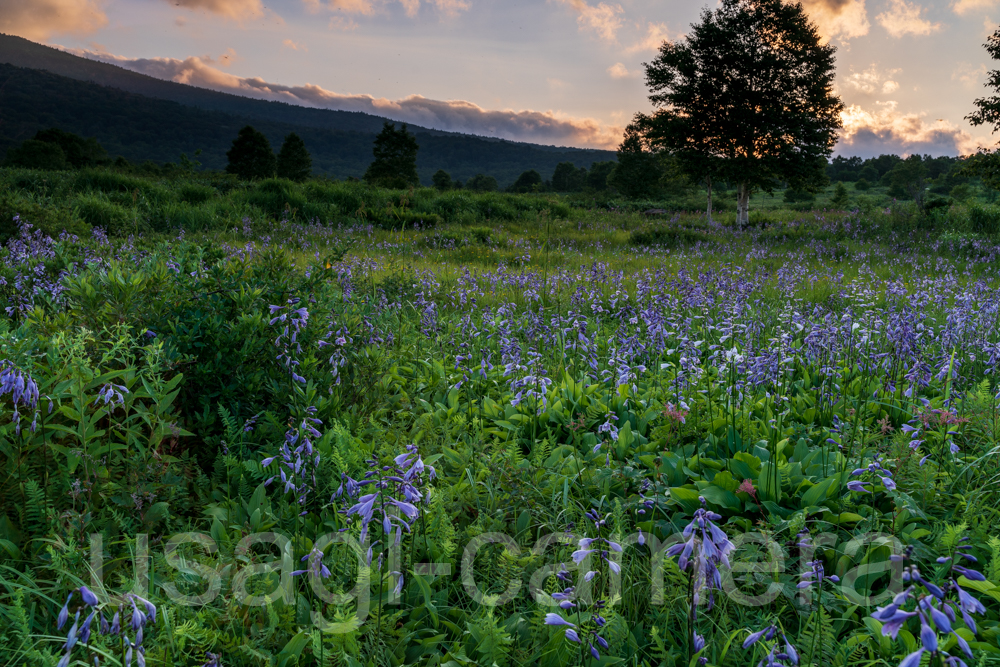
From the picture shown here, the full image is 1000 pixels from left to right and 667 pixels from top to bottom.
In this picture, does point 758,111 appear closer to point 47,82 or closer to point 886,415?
point 886,415

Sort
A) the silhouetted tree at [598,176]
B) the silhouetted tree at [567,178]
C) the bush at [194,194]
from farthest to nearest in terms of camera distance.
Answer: the silhouetted tree at [567,178] < the silhouetted tree at [598,176] < the bush at [194,194]

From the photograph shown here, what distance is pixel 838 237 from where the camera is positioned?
17344mm

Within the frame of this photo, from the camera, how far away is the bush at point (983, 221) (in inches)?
677

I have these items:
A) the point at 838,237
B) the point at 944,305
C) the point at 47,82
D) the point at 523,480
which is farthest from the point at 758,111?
the point at 47,82

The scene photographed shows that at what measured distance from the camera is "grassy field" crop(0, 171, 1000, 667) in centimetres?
194

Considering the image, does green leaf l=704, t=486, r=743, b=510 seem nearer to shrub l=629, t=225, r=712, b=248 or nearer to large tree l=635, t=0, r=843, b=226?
shrub l=629, t=225, r=712, b=248

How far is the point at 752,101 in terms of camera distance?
25766 millimetres

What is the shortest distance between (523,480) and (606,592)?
88 cm

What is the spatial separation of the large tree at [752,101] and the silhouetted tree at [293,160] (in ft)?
193

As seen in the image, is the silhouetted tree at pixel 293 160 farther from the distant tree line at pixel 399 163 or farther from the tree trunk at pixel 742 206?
the tree trunk at pixel 742 206

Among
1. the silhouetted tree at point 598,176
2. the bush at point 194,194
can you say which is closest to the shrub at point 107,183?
the bush at point 194,194

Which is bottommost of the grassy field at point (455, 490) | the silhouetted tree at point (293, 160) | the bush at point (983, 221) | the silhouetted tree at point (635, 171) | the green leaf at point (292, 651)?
the green leaf at point (292, 651)

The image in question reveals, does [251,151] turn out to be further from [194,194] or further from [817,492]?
[817,492]

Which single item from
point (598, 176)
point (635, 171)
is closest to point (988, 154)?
point (635, 171)
